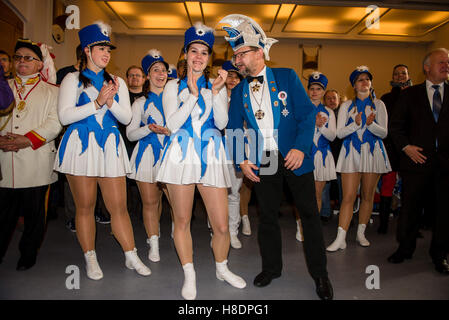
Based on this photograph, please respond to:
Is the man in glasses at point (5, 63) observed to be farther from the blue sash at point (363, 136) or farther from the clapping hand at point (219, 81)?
the blue sash at point (363, 136)

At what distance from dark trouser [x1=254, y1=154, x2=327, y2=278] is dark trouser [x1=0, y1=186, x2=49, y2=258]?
198 centimetres

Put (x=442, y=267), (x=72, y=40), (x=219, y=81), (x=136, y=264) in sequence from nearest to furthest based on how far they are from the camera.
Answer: (x=219, y=81), (x=136, y=264), (x=442, y=267), (x=72, y=40)

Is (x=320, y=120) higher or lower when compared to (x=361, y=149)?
higher

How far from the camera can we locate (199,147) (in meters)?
2.26

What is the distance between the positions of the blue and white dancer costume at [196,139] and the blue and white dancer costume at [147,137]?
765 millimetres

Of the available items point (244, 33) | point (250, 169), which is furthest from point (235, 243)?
point (244, 33)

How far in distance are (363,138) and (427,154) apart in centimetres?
65

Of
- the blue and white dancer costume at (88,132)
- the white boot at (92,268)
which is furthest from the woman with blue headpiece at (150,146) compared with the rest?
the white boot at (92,268)

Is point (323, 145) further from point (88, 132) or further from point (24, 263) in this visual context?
point (24, 263)

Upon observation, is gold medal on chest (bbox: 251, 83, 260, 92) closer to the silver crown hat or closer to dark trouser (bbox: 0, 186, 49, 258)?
the silver crown hat

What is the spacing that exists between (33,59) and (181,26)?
23.7ft

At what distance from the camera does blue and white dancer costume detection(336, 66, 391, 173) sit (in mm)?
3311
